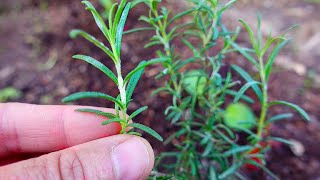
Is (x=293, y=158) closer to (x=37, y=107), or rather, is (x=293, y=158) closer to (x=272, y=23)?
(x=37, y=107)

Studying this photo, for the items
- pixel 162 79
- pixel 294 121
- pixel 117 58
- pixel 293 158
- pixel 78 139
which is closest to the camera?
pixel 117 58

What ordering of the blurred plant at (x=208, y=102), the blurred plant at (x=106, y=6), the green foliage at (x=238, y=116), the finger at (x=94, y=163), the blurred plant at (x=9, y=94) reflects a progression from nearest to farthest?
the finger at (x=94, y=163) < the blurred plant at (x=208, y=102) < the green foliage at (x=238, y=116) < the blurred plant at (x=9, y=94) < the blurred plant at (x=106, y=6)

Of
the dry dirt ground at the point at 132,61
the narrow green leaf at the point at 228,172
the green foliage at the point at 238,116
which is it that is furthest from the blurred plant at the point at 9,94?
the narrow green leaf at the point at 228,172

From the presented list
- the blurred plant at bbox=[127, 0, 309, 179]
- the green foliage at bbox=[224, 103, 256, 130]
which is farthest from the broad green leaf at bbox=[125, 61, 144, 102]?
the green foliage at bbox=[224, 103, 256, 130]

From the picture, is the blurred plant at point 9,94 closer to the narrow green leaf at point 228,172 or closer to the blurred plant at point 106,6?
the blurred plant at point 106,6

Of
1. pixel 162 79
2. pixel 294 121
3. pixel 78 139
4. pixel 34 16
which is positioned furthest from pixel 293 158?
pixel 34 16

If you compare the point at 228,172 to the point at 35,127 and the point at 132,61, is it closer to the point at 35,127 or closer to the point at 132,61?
the point at 35,127

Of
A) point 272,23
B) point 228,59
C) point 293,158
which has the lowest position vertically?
point 293,158
